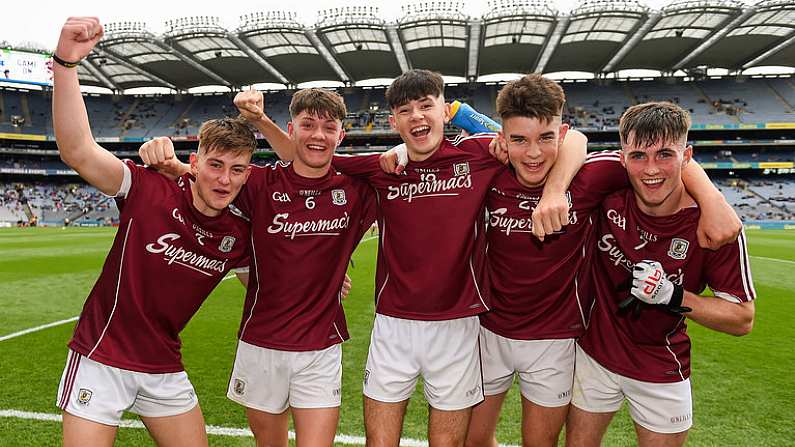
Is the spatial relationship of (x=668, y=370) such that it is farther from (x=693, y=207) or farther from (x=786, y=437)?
(x=786, y=437)

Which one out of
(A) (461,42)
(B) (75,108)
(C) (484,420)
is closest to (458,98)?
(A) (461,42)

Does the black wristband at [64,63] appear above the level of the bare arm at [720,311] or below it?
above

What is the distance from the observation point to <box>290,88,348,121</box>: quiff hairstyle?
3225mm

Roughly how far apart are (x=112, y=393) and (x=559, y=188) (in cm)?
266

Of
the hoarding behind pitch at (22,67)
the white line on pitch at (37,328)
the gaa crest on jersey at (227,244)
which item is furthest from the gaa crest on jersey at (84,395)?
the hoarding behind pitch at (22,67)

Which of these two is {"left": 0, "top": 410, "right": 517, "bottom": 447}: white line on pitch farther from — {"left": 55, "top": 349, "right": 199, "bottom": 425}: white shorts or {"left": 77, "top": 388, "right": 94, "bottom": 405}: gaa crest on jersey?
{"left": 77, "top": 388, "right": 94, "bottom": 405}: gaa crest on jersey

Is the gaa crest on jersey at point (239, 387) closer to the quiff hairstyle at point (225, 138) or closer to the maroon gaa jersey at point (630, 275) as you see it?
the quiff hairstyle at point (225, 138)

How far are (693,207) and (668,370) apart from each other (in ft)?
3.05

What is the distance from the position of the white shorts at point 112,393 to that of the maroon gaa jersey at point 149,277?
0.20 ft

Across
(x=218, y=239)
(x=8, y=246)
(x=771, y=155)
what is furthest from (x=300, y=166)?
(x=771, y=155)

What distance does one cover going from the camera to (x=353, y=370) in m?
5.45

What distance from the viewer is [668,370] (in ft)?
9.55

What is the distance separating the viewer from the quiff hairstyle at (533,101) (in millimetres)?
2936

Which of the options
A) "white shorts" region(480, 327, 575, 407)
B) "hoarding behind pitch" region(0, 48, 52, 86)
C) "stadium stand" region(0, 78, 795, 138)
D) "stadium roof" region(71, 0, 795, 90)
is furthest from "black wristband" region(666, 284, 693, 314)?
"hoarding behind pitch" region(0, 48, 52, 86)
